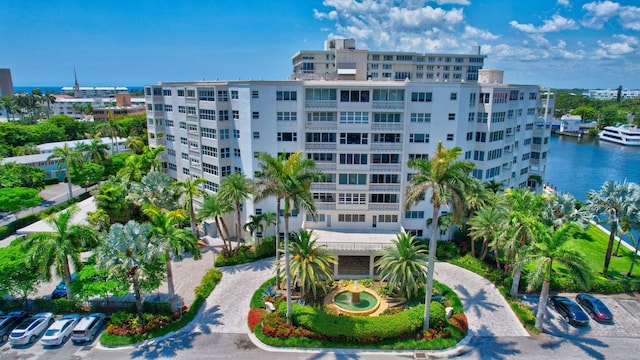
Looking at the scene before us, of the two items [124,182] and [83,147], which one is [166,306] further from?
[83,147]

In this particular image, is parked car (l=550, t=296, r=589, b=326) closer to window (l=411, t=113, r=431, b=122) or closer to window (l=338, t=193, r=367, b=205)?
window (l=338, t=193, r=367, b=205)

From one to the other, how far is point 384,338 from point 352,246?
11823mm

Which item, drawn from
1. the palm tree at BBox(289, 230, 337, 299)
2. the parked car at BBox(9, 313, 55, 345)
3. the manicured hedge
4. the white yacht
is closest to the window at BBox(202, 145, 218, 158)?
the palm tree at BBox(289, 230, 337, 299)

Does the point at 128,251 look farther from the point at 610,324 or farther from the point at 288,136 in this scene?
the point at 610,324

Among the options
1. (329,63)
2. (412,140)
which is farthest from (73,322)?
(329,63)

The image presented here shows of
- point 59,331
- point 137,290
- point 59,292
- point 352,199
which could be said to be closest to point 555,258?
point 352,199

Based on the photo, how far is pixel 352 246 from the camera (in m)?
39.5

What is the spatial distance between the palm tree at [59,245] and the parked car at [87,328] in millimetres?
3375

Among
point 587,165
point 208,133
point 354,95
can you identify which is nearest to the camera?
point 354,95

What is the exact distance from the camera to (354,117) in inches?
1678

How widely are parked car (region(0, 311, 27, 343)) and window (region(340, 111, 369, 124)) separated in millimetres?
34637

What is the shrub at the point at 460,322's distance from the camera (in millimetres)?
30270

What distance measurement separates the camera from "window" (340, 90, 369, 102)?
138ft

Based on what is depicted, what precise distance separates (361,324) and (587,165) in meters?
116
